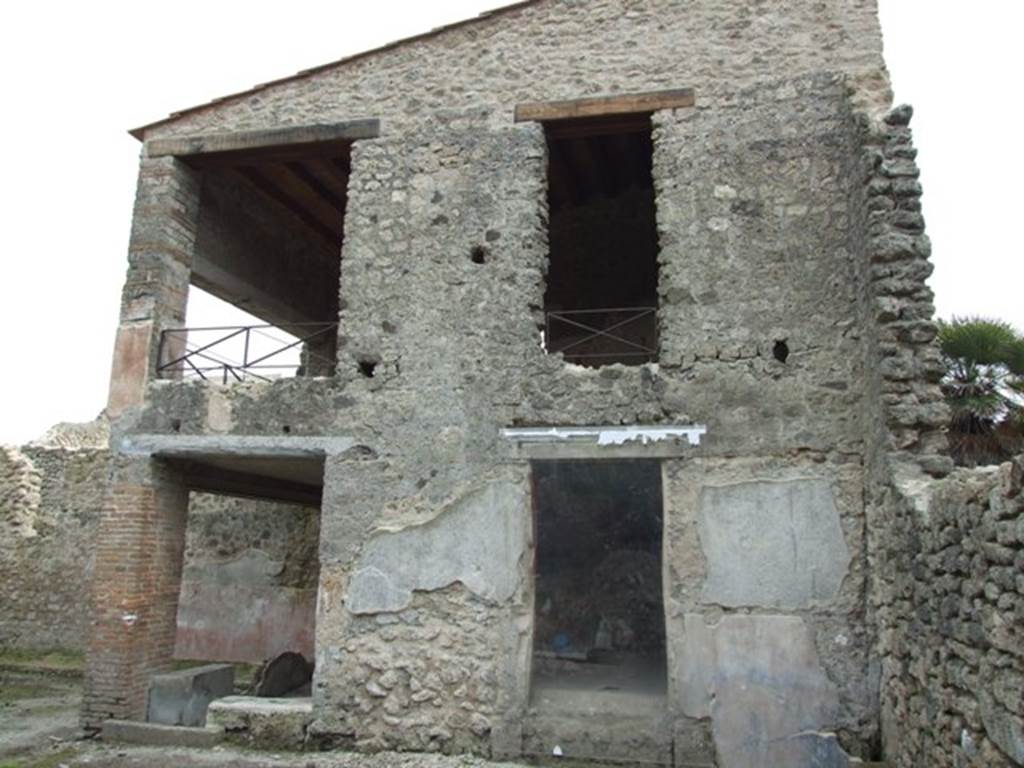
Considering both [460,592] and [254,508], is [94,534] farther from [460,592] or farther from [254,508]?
[460,592]

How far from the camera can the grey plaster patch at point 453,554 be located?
6.71 metres

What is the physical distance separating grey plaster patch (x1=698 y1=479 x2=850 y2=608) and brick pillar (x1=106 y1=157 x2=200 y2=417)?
5.60 meters

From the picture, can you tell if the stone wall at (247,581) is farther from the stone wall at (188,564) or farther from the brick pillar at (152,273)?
the brick pillar at (152,273)

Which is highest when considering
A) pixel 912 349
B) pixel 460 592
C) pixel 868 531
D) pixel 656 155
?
pixel 656 155

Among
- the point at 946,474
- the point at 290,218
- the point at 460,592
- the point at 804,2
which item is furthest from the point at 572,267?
the point at 946,474

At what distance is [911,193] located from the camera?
19.3 feet

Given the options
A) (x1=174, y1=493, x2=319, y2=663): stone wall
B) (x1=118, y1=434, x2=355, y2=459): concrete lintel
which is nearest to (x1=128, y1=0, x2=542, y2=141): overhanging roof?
(x1=118, y1=434, x2=355, y2=459): concrete lintel

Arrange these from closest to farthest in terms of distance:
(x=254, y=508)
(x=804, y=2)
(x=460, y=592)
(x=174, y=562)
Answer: (x=460, y=592) → (x=804, y=2) → (x=174, y=562) → (x=254, y=508)

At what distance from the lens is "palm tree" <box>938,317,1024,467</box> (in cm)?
795

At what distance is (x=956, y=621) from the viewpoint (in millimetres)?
4234

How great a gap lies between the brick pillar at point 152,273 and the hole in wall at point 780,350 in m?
5.89

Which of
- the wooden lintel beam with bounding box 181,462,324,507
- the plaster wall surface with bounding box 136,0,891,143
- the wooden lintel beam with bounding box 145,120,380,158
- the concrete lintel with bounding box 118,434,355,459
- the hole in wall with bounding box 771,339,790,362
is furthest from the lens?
the wooden lintel beam with bounding box 181,462,324,507

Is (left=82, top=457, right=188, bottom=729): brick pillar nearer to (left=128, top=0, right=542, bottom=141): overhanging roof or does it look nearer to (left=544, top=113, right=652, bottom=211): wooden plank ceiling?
(left=128, top=0, right=542, bottom=141): overhanging roof

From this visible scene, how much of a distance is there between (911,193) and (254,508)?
10.9 metres
